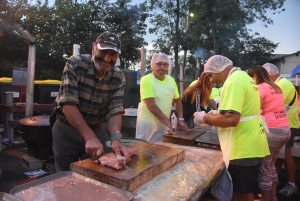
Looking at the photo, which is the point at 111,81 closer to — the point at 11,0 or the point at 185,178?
the point at 185,178

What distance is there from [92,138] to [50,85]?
6302 mm

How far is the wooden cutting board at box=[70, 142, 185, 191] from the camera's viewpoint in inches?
60.1

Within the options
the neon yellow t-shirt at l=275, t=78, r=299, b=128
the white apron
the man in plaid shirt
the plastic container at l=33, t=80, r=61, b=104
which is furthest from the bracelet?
the plastic container at l=33, t=80, r=61, b=104

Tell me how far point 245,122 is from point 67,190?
1.69 meters

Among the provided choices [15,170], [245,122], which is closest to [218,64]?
[245,122]

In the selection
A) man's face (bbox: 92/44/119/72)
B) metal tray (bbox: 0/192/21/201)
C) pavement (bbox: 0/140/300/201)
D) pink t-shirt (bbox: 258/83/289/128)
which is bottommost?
pavement (bbox: 0/140/300/201)

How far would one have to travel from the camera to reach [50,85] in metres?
7.58

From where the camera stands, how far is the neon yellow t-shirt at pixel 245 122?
2236 mm

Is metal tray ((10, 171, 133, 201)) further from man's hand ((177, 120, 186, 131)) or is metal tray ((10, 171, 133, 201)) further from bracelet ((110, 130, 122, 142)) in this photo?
man's hand ((177, 120, 186, 131))

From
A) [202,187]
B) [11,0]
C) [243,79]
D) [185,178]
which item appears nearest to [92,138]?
[185,178]

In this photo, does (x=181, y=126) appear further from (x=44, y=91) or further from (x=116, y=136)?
(x=44, y=91)

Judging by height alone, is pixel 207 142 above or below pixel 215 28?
below

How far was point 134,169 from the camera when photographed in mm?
1677

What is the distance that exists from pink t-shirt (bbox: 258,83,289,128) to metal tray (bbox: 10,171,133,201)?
8.44 ft
